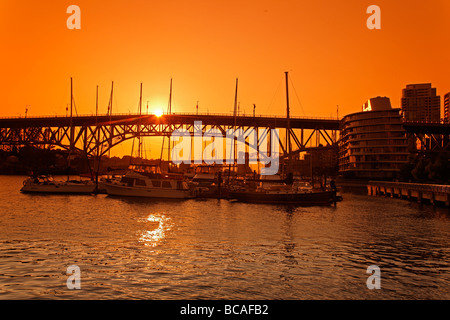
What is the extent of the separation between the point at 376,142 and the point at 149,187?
71.4 m

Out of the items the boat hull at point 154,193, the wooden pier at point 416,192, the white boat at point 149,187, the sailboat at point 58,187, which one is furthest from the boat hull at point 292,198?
the sailboat at point 58,187

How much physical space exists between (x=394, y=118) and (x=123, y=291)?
101846 mm

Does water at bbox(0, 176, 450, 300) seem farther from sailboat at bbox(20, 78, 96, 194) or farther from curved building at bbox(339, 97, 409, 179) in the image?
curved building at bbox(339, 97, 409, 179)

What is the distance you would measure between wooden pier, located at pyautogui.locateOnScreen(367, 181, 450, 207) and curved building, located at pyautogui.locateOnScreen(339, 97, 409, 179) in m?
32.3

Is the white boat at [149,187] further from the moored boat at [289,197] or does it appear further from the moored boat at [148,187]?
the moored boat at [289,197]

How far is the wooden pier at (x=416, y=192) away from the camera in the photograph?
44803 millimetres

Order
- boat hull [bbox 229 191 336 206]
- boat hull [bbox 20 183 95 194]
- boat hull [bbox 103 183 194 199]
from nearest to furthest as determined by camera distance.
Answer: boat hull [bbox 229 191 336 206]
boat hull [bbox 103 183 194 199]
boat hull [bbox 20 183 95 194]

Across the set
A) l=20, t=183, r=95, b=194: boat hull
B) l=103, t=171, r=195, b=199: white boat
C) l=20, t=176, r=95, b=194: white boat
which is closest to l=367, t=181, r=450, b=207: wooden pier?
l=103, t=171, r=195, b=199: white boat

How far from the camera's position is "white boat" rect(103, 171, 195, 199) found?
171 ft

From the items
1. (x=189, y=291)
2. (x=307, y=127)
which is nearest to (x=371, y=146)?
(x=307, y=127)

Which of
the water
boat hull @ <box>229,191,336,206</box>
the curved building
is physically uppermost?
the curved building

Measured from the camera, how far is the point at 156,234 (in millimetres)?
25328

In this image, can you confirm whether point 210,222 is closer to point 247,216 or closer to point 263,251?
point 247,216

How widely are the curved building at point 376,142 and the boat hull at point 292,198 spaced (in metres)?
59.7
